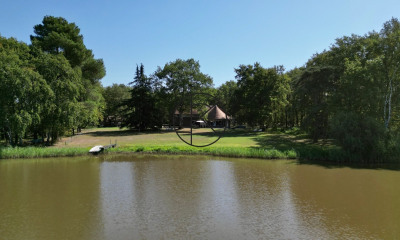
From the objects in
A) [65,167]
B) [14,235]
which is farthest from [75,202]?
[65,167]

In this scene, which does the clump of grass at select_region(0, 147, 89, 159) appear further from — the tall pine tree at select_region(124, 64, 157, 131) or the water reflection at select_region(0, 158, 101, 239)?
the tall pine tree at select_region(124, 64, 157, 131)

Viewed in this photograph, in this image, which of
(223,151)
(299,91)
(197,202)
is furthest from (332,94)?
(197,202)

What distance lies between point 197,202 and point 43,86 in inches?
865

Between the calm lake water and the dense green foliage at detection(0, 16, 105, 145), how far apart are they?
256 inches

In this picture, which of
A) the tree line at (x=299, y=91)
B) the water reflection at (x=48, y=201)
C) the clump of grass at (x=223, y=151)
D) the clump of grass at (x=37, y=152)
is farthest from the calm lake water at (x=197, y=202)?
the tree line at (x=299, y=91)

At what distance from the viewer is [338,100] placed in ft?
91.5

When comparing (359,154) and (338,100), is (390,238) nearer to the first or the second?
(359,154)

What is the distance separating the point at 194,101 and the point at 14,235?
40.2 meters

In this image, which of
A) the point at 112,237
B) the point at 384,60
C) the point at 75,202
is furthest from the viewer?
the point at 384,60

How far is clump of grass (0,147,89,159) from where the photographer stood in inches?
985

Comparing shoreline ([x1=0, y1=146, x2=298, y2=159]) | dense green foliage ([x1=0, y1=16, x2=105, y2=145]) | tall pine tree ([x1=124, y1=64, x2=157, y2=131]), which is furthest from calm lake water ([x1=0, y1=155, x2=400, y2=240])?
tall pine tree ([x1=124, y1=64, x2=157, y2=131])

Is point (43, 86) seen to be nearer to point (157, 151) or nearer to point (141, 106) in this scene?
point (157, 151)

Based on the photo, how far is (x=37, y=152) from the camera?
1021 inches

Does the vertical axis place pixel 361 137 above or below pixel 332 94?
below
